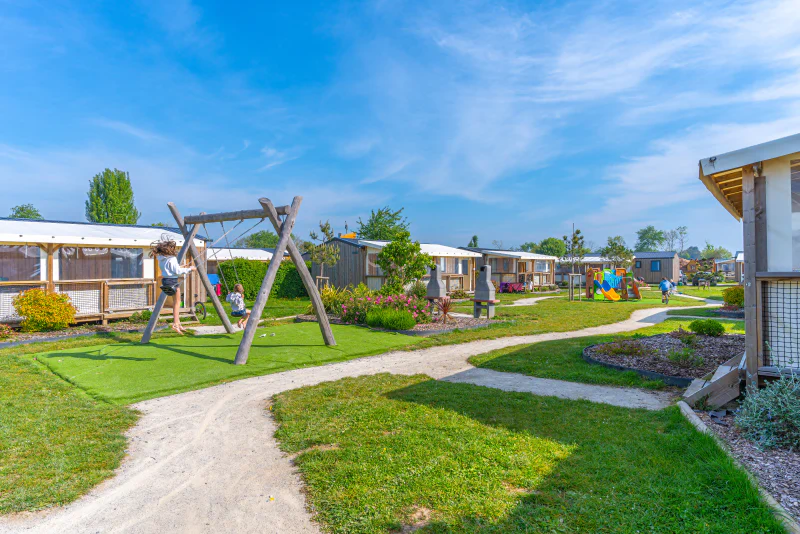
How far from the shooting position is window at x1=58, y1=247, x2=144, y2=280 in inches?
473

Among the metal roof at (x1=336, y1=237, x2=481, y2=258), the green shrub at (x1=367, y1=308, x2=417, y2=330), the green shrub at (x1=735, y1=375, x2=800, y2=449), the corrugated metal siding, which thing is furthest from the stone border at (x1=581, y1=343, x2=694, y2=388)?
the corrugated metal siding

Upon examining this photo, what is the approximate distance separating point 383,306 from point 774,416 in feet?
29.9

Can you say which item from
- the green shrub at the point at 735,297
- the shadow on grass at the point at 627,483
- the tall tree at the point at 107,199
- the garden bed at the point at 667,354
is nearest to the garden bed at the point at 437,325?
the garden bed at the point at 667,354

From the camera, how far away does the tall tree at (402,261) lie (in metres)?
13.9

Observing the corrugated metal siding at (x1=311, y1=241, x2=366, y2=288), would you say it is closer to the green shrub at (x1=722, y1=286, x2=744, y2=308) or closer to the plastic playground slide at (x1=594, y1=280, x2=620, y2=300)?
the plastic playground slide at (x1=594, y1=280, x2=620, y2=300)

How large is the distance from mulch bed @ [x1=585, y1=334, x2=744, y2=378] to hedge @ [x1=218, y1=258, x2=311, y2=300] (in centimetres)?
1604

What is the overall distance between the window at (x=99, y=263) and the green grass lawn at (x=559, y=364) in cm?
1111

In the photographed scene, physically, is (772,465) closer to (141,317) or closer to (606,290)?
(141,317)

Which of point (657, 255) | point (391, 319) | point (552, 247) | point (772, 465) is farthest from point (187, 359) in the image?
point (552, 247)

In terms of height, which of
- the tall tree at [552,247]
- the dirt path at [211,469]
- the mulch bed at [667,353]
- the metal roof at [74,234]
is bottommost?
the dirt path at [211,469]

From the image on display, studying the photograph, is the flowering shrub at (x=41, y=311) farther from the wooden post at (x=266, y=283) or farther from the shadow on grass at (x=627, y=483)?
the shadow on grass at (x=627, y=483)

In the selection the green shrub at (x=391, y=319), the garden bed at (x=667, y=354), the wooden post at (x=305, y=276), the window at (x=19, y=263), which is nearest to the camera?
the garden bed at (x=667, y=354)

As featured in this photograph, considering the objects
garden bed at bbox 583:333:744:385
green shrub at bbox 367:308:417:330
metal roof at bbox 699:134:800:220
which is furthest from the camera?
green shrub at bbox 367:308:417:330

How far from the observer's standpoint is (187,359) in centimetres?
757
